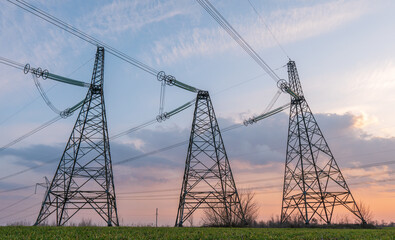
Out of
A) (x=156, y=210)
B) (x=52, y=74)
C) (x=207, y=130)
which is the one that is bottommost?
(x=156, y=210)

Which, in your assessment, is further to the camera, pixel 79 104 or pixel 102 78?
pixel 79 104

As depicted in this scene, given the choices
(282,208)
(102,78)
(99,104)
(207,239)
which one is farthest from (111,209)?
(207,239)

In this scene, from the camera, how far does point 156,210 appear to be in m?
93.8

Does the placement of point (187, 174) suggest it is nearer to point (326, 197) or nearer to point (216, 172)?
point (216, 172)

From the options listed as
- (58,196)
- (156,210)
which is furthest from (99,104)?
(156,210)

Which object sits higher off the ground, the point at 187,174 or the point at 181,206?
→ the point at 187,174

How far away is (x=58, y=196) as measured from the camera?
29.5 meters

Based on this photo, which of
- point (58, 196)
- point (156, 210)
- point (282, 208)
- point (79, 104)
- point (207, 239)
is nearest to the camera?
point (207, 239)

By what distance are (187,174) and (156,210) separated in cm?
6573

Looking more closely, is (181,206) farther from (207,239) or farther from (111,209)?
(207,239)

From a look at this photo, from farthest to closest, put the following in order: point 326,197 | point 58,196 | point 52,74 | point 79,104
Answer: point 79,104 < point 326,197 < point 52,74 < point 58,196

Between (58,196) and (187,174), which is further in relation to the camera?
(187,174)

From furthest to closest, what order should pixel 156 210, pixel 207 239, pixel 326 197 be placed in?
pixel 156 210
pixel 326 197
pixel 207 239

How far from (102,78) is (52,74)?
208 inches
